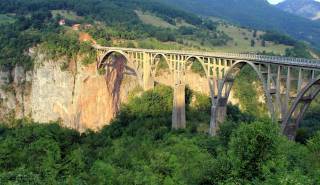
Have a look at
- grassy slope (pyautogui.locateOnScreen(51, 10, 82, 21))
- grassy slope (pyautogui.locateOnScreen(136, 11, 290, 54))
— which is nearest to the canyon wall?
grassy slope (pyautogui.locateOnScreen(51, 10, 82, 21))

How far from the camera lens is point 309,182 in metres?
24.1

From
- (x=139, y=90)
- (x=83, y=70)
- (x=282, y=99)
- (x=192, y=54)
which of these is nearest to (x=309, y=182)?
(x=282, y=99)

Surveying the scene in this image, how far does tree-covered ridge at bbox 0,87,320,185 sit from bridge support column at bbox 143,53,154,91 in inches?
464

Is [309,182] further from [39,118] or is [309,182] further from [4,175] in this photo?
[39,118]

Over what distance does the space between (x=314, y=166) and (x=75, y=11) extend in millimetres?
130052

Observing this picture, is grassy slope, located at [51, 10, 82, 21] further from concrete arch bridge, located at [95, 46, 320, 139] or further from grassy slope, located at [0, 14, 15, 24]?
concrete arch bridge, located at [95, 46, 320, 139]

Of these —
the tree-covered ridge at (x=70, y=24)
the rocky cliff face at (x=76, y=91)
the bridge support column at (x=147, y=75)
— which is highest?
the tree-covered ridge at (x=70, y=24)

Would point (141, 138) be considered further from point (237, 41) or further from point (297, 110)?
point (237, 41)

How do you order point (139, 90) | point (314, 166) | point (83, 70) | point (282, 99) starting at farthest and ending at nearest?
point (83, 70) < point (139, 90) < point (282, 99) < point (314, 166)

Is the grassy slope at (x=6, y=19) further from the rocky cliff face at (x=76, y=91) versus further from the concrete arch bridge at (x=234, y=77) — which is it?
the concrete arch bridge at (x=234, y=77)

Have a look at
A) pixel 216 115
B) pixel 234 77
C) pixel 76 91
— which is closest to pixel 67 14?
pixel 76 91

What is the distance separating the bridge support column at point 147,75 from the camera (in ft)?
255

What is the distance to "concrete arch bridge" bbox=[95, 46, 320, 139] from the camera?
4244cm

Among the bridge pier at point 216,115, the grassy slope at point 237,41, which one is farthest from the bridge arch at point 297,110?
the grassy slope at point 237,41
